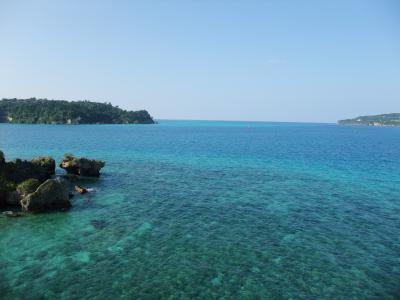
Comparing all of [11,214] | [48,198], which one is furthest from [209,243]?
[11,214]

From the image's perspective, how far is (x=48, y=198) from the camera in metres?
32.3

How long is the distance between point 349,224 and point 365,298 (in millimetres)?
12757

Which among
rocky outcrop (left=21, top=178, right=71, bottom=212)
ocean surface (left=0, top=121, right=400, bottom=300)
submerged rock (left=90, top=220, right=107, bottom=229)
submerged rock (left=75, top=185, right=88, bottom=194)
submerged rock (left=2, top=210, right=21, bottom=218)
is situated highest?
rocky outcrop (left=21, top=178, right=71, bottom=212)

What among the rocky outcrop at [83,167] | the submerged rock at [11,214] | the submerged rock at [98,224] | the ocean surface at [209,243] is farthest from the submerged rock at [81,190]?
the submerged rock at [98,224]

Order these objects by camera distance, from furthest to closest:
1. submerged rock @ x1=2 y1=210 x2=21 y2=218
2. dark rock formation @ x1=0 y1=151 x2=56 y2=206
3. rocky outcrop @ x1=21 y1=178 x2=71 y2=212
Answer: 1. dark rock formation @ x1=0 y1=151 x2=56 y2=206
2. rocky outcrop @ x1=21 y1=178 x2=71 y2=212
3. submerged rock @ x1=2 y1=210 x2=21 y2=218

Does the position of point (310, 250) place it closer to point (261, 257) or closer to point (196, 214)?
point (261, 257)

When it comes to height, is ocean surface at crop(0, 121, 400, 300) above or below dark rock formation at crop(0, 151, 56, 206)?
below

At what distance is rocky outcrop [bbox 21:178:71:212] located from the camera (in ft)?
104

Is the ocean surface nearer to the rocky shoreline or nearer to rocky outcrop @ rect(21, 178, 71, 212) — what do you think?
rocky outcrop @ rect(21, 178, 71, 212)

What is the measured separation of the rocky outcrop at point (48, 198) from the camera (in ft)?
104

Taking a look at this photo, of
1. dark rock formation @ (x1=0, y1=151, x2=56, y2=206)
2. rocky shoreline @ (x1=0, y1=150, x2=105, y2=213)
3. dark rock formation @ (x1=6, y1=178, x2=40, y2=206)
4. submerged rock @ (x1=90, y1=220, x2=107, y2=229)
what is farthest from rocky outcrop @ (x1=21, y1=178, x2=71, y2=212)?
submerged rock @ (x1=90, y1=220, x2=107, y2=229)

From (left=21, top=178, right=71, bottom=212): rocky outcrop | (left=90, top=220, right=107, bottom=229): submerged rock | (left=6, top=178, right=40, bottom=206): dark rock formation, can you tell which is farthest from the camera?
(left=6, top=178, right=40, bottom=206): dark rock formation

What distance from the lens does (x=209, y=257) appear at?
74.0ft

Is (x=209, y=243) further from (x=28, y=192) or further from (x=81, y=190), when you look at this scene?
(x=81, y=190)
